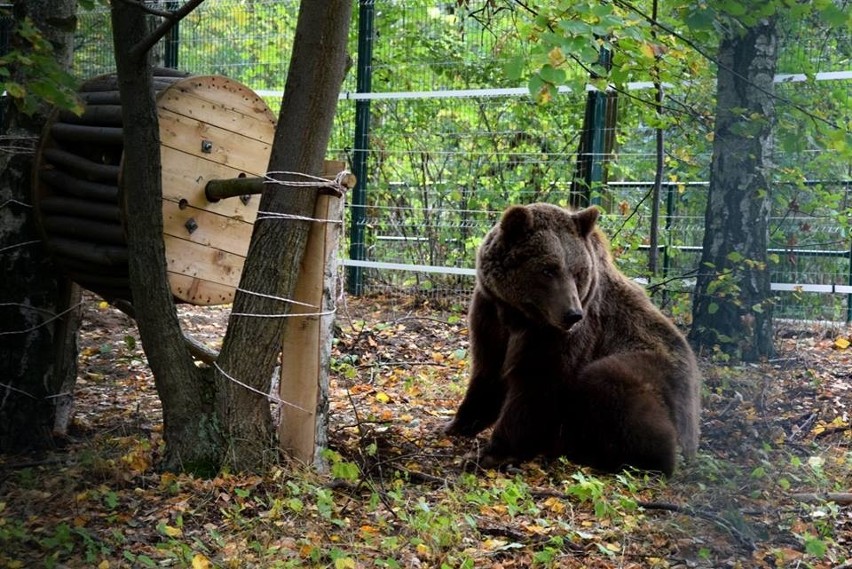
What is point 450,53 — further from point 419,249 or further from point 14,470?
point 14,470

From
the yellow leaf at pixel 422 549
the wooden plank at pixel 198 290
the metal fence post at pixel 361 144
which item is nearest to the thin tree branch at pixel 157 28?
the wooden plank at pixel 198 290

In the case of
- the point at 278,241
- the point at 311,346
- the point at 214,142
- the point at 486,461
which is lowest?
the point at 486,461

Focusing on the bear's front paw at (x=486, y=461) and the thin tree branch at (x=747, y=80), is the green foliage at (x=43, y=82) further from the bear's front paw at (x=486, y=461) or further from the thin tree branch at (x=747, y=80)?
the bear's front paw at (x=486, y=461)

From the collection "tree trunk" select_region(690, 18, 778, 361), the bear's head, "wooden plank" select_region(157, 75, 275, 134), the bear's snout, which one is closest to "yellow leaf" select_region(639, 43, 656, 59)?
"tree trunk" select_region(690, 18, 778, 361)

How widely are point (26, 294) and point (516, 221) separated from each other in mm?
2715

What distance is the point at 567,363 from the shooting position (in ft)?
18.6

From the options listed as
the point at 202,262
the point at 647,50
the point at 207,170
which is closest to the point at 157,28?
the point at 207,170

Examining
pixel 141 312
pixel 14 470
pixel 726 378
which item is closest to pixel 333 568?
pixel 141 312

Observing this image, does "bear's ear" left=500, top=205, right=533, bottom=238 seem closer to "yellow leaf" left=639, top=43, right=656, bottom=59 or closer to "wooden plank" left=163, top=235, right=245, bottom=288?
"yellow leaf" left=639, top=43, right=656, bottom=59

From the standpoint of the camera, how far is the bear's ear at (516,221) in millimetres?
5574

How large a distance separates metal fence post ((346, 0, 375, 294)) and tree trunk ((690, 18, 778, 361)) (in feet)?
16.5

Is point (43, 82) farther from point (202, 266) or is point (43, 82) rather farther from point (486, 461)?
point (486, 461)

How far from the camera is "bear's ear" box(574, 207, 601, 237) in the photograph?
5730 mm

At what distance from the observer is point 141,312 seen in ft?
15.3
